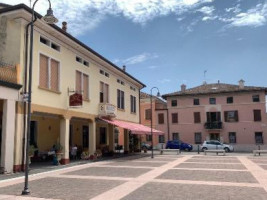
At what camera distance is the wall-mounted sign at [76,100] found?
18.3 m

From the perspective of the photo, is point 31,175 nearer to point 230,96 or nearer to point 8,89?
point 8,89

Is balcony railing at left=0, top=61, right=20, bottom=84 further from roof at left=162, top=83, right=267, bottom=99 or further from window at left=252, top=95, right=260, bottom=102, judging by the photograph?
window at left=252, top=95, right=260, bottom=102

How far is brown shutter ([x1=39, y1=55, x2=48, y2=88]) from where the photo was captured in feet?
53.8

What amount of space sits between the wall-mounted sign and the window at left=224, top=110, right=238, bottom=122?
31293 mm

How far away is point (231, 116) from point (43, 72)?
34119mm

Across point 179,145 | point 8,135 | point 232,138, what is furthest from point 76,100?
point 232,138

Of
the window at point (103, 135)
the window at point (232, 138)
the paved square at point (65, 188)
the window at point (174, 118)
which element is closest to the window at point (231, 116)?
the window at point (232, 138)

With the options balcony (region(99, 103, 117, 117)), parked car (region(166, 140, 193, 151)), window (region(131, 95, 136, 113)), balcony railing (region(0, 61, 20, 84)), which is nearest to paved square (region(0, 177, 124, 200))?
balcony railing (region(0, 61, 20, 84))

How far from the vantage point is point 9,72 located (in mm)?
14297

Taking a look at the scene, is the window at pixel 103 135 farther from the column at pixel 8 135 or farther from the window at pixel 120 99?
the column at pixel 8 135

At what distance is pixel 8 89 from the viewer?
46.1 ft

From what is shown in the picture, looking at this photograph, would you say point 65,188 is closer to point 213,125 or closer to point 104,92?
point 104,92

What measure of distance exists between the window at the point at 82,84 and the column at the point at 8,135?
6.31 metres

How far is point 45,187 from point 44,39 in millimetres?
9134
